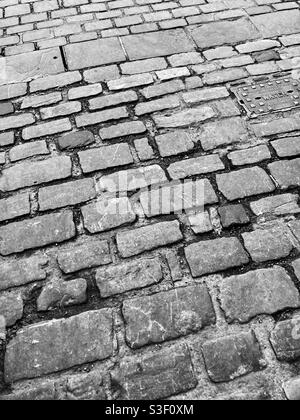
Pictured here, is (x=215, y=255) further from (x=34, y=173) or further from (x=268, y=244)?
(x=34, y=173)

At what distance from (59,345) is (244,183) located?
1.30m

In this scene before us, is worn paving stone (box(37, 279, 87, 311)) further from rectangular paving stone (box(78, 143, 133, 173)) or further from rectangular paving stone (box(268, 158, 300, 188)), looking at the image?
rectangular paving stone (box(268, 158, 300, 188))

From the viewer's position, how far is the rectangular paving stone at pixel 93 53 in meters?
3.09

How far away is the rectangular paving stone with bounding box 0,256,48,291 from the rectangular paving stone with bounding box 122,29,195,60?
6.58 ft

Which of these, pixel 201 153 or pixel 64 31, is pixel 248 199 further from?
pixel 64 31

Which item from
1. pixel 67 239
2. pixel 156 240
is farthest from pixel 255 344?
pixel 67 239

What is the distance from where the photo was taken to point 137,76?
292 centimetres

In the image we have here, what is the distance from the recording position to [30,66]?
3.12m

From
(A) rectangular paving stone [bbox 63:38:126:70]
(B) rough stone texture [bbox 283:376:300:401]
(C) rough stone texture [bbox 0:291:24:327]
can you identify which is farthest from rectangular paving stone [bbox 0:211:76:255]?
(A) rectangular paving stone [bbox 63:38:126:70]

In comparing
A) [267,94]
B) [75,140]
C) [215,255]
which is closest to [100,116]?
[75,140]

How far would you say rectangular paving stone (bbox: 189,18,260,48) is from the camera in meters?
3.23

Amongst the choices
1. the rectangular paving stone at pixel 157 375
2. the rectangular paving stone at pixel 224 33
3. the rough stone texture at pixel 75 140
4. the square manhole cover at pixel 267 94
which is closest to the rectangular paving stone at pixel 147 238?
the rectangular paving stone at pixel 157 375

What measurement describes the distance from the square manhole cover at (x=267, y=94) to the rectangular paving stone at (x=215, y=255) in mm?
1076

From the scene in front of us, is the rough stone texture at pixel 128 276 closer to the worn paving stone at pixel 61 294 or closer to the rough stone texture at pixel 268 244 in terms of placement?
the worn paving stone at pixel 61 294
